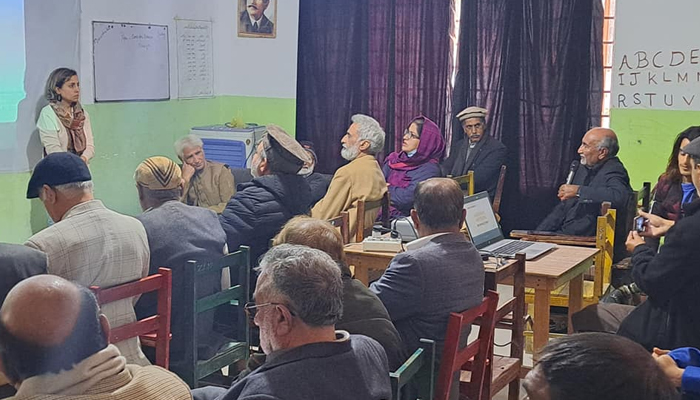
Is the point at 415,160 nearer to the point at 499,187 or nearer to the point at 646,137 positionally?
the point at 499,187

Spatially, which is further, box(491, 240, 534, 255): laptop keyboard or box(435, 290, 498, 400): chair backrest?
box(491, 240, 534, 255): laptop keyboard

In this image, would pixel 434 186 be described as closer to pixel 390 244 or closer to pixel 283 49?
pixel 390 244

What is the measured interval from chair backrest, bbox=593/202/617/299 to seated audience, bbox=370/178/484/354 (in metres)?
1.49

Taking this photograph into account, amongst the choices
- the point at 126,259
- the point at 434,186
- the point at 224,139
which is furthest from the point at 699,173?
the point at 224,139

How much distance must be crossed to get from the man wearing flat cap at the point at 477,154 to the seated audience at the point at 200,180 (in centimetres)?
160

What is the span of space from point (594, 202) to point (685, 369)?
302 cm

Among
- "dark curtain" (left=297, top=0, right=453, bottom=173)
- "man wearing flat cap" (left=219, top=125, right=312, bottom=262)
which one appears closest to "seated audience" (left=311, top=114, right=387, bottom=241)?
"man wearing flat cap" (left=219, top=125, right=312, bottom=262)

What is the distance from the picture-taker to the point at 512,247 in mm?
3971

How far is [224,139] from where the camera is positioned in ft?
23.1

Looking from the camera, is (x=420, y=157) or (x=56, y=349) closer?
(x=56, y=349)

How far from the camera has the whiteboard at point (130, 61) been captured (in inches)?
244

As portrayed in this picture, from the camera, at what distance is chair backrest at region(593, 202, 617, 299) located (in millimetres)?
4168

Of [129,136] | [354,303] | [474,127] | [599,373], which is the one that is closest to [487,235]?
[354,303]

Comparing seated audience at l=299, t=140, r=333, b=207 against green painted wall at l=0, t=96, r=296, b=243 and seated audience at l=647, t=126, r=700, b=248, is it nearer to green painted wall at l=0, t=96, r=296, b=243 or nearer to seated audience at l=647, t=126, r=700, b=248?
green painted wall at l=0, t=96, r=296, b=243
